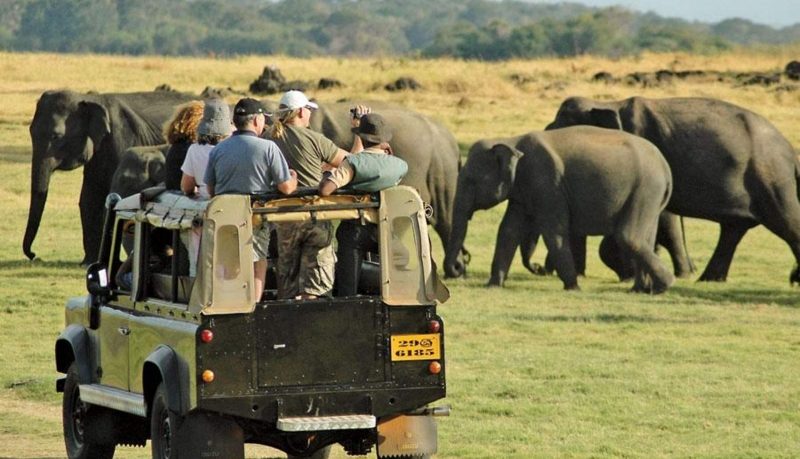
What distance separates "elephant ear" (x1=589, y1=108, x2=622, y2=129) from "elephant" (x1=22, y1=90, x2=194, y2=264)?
5690 mm

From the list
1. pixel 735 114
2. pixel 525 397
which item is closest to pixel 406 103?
pixel 735 114

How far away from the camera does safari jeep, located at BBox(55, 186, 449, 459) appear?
9.53m

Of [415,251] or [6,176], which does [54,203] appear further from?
[415,251]

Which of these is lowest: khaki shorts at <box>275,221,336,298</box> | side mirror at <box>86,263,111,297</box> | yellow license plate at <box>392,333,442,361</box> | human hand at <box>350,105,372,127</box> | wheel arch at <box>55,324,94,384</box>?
wheel arch at <box>55,324,94,384</box>

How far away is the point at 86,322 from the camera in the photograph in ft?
37.2

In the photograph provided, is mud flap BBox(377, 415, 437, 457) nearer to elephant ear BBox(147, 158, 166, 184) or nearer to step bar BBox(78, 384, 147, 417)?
step bar BBox(78, 384, 147, 417)

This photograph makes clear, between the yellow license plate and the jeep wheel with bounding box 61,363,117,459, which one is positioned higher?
the yellow license plate

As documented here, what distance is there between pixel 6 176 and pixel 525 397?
61.1ft

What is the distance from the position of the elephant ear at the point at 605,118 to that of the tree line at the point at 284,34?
7275cm

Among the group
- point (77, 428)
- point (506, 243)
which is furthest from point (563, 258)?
point (77, 428)

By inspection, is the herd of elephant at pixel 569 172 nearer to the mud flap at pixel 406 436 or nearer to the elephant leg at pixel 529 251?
the elephant leg at pixel 529 251

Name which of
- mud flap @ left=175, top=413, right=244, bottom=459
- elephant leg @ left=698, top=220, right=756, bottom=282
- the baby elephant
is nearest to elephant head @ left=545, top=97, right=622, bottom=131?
elephant leg @ left=698, top=220, right=756, bottom=282

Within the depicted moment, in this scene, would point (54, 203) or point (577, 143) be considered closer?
point (577, 143)

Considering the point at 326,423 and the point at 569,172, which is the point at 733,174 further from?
the point at 326,423
